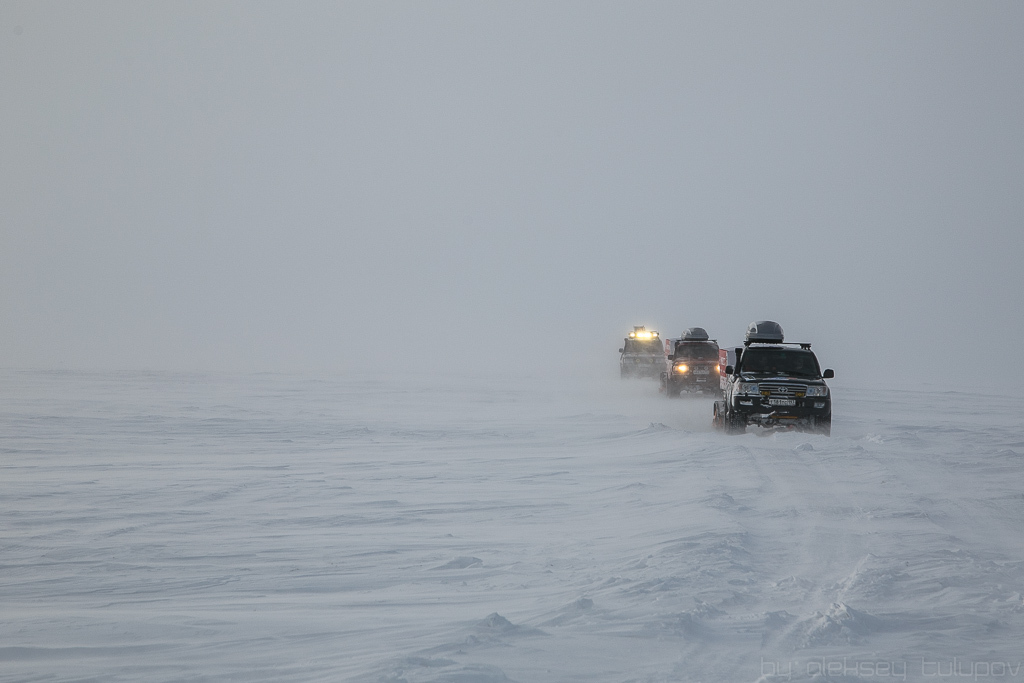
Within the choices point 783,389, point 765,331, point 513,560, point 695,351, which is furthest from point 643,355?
point 513,560

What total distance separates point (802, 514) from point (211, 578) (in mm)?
6185

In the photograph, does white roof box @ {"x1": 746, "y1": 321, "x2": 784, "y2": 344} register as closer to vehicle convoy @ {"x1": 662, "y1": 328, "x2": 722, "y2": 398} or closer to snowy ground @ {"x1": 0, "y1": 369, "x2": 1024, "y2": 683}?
snowy ground @ {"x1": 0, "y1": 369, "x2": 1024, "y2": 683}

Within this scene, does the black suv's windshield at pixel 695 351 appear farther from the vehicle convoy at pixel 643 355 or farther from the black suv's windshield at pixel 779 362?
the black suv's windshield at pixel 779 362

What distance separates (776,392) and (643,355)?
77.4 feet

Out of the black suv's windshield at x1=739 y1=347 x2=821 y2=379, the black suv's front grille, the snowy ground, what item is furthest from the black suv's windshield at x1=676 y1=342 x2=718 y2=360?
the snowy ground

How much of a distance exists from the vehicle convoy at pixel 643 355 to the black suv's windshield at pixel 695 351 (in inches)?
413

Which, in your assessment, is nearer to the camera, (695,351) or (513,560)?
(513,560)

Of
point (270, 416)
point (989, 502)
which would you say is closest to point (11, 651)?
point (989, 502)

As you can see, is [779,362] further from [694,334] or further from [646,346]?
[646,346]

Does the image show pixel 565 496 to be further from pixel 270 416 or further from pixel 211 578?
pixel 270 416

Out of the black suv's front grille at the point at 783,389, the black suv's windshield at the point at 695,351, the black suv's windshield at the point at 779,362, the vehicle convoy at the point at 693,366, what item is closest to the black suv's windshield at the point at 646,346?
the vehicle convoy at the point at 693,366

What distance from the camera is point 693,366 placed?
30469mm

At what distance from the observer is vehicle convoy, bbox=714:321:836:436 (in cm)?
1842

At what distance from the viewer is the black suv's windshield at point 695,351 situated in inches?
1206
